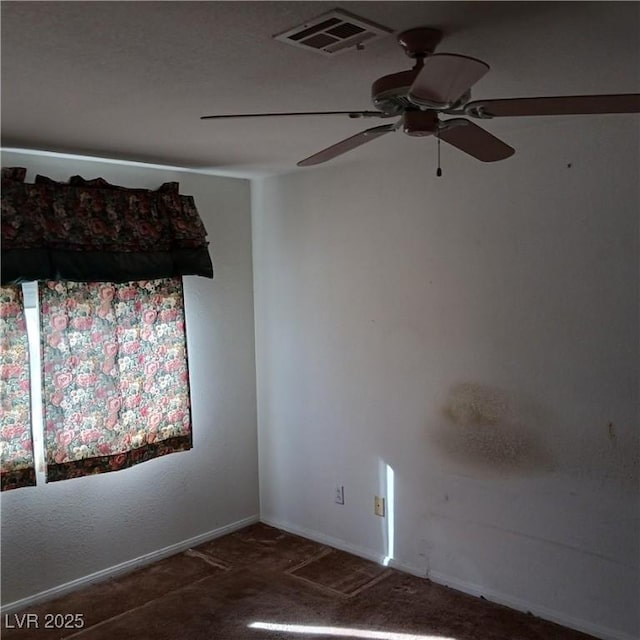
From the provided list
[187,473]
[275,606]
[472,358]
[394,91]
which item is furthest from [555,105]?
[187,473]

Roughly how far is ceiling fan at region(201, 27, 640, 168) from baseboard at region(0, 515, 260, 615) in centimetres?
277

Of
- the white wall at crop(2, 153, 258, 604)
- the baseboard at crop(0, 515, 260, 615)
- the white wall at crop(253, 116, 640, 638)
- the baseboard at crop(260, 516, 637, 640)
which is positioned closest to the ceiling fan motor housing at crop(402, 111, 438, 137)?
the white wall at crop(253, 116, 640, 638)

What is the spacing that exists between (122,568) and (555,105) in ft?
10.9

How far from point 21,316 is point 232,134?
1.37 meters

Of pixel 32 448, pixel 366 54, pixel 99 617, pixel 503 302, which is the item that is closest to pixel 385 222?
pixel 503 302

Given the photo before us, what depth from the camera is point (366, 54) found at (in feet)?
6.77

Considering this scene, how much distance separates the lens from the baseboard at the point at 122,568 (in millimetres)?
3443

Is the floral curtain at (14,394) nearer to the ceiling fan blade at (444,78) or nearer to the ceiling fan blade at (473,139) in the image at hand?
the ceiling fan blade at (473,139)

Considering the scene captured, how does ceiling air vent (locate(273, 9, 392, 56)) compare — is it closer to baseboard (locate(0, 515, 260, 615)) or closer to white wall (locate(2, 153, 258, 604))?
white wall (locate(2, 153, 258, 604))

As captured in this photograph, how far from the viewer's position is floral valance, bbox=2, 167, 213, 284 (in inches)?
129

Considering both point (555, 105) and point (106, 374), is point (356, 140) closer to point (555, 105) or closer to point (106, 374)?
point (555, 105)

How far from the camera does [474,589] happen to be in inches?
138

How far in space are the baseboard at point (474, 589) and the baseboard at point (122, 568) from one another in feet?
1.02

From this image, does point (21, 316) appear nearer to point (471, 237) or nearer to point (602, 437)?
point (471, 237)
